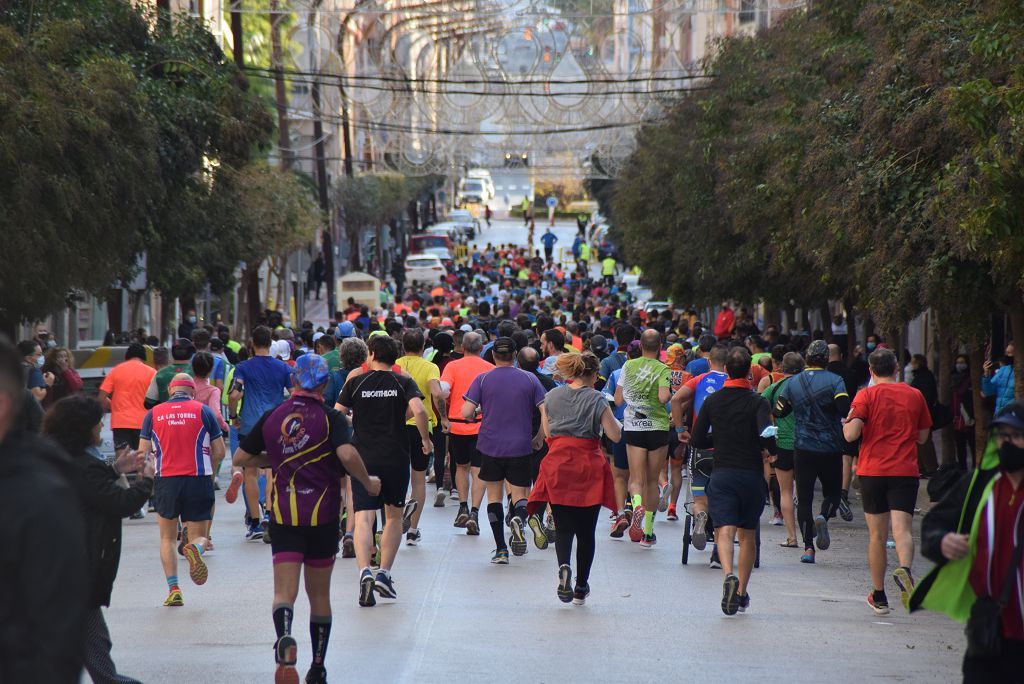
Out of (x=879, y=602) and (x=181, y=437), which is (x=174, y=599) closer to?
(x=181, y=437)

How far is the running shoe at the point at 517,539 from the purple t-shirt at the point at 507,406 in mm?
534

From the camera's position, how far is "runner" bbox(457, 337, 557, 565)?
474 inches

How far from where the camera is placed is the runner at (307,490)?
7.67m

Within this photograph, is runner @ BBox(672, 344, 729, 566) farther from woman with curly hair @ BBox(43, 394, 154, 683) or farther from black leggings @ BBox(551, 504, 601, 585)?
woman with curly hair @ BBox(43, 394, 154, 683)

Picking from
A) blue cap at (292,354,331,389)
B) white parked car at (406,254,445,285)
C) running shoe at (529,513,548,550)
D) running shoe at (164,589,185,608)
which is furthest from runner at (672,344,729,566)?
white parked car at (406,254,445,285)

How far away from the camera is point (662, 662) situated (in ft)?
28.7

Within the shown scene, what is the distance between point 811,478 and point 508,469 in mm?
2569

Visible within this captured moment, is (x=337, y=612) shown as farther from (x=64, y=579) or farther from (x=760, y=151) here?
(x=760, y=151)

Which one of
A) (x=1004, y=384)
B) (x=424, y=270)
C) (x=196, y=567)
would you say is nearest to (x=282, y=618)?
(x=196, y=567)

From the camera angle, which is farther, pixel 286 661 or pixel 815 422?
pixel 815 422

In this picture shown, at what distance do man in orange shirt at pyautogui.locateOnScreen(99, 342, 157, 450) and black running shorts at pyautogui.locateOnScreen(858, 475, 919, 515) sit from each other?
23.1 ft

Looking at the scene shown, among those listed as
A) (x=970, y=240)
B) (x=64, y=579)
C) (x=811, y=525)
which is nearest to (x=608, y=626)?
(x=811, y=525)

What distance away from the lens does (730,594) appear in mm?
10070

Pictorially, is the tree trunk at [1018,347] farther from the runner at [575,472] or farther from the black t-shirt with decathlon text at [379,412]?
the black t-shirt with decathlon text at [379,412]
